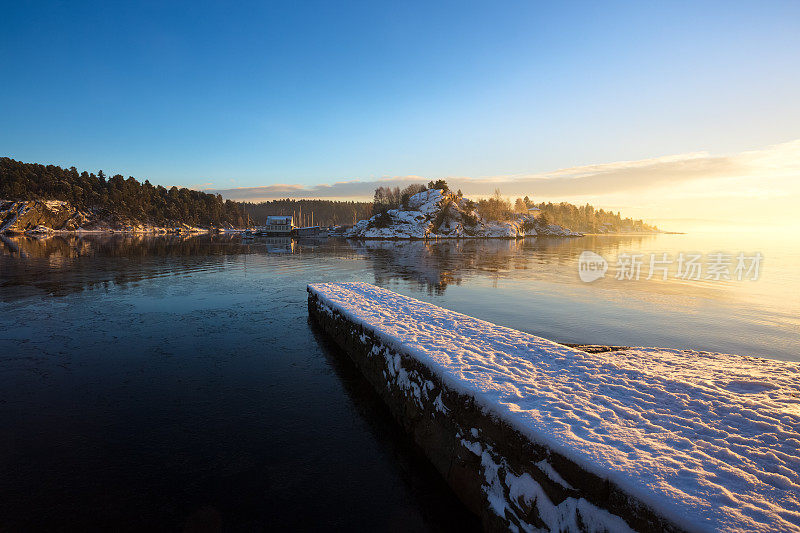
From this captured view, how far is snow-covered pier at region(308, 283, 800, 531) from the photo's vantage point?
130 inches

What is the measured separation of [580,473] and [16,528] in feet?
22.2

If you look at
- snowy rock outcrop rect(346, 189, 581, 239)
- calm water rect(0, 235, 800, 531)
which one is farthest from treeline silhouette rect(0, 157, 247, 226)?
calm water rect(0, 235, 800, 531)

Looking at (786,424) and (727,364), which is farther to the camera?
(727,364)

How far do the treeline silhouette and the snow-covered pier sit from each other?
170578mm

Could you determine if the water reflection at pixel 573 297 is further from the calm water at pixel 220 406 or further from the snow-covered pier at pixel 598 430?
the snow-covered pier at pixel 598 430

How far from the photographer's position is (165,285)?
2053 cm

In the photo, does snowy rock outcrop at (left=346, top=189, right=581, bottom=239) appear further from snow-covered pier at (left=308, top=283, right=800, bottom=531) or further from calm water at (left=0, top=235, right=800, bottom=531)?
snow-covered pier at (left=308, top=283, right=800, bottom=531)

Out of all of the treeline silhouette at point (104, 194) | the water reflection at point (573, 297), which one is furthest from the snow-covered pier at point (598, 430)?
the treeline silhouette at point (104, 194)

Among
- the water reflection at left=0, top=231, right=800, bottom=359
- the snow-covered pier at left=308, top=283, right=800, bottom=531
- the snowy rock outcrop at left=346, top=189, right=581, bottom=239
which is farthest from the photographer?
the snowy rock outcrop at left=346, top=189, right=581, bottom=239

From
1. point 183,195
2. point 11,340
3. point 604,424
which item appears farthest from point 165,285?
point 183,195

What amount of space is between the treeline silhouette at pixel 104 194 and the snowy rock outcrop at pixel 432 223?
92.1 metres

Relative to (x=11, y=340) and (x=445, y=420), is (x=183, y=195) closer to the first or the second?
(x=11, y=340)

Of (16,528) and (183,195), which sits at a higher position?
(183,195)

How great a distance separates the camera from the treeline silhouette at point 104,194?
12165 centimetres
